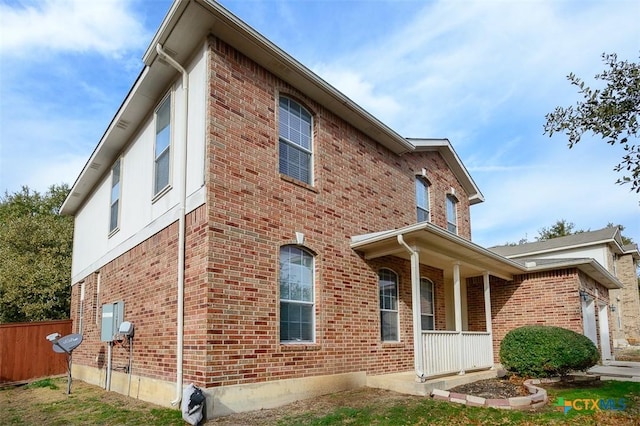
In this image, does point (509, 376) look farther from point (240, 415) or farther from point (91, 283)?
point (91, 283)

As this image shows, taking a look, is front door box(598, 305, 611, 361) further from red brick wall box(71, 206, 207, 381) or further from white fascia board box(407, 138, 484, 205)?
red brick wall box(71, 206, 207, 381)

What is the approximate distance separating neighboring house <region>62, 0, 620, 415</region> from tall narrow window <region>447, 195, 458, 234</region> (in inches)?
96.5

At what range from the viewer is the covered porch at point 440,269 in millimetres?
9719

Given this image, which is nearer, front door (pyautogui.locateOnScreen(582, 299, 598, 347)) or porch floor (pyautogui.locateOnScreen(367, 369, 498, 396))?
porch floor (pyautogui.locateOnScreen(367, 369, 498, 396))

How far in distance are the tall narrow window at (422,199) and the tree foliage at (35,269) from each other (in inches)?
719

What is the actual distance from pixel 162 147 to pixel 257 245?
3.37 m

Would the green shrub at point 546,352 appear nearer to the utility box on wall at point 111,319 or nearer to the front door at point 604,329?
the front door at point 604,329

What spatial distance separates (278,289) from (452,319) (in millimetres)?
8356

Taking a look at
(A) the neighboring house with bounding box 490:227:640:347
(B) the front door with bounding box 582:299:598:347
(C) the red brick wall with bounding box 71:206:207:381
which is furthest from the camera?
(A) the neighboring house with bounding box 490:227:640:347

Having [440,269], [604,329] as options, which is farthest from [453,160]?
[604,329]

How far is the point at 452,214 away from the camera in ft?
53.8

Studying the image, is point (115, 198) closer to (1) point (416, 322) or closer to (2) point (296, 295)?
(2) point (296, 295)

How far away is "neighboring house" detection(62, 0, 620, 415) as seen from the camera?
25.9ft

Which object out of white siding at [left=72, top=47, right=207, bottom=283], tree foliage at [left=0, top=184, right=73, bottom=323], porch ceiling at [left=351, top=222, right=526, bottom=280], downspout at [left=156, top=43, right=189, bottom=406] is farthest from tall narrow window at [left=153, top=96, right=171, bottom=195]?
tree foliage at [left=0, top=184, right=73, bottom=323]
